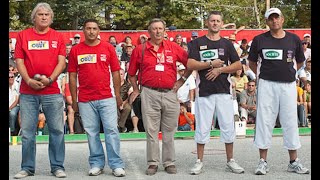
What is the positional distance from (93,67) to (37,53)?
0.79 metres

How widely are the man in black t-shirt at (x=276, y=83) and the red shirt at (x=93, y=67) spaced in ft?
6.65

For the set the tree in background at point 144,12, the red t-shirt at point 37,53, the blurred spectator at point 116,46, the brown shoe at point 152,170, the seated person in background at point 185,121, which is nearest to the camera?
the red t-shirt at point 37,53

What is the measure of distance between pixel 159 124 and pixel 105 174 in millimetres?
1029

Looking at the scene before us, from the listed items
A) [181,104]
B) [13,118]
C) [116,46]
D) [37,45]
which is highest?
[116,46]

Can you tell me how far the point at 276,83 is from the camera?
28.6 feet

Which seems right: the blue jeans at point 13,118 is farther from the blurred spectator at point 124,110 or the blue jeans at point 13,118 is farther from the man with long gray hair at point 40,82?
the man with long gray hair at point 40,82

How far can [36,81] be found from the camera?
8367mm

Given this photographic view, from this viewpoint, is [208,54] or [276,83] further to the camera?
[208,54]

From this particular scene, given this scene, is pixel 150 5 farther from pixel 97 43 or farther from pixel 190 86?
pixel 97 43

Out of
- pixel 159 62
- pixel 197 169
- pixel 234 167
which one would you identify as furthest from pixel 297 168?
pixel 159 62

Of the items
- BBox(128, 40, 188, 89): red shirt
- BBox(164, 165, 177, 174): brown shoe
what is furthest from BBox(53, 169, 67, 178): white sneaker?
BBox(128, 40, 188, 89): red shirt

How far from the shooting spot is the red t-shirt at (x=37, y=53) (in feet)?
27.8

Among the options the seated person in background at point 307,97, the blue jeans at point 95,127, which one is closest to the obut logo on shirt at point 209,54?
the blue jeans at point 95,127

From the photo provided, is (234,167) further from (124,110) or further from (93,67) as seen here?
(124,110)
